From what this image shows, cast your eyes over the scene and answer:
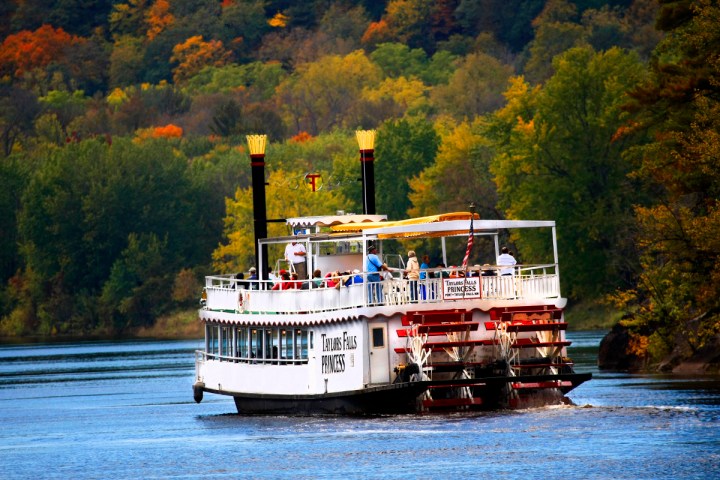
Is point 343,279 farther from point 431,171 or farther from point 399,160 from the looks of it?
point 399,160

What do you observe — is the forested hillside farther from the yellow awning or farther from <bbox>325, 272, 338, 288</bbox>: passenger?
<bbox>325, 272, 338, 288</bbox>: passenger

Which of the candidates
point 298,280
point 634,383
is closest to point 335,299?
point 298,280

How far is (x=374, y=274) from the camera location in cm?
4784

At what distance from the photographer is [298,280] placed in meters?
50.4

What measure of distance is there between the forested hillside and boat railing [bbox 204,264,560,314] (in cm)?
1082

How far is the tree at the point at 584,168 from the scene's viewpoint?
315 ft

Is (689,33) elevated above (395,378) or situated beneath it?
elevated above

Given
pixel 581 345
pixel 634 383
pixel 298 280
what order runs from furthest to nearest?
1. pixel 581 345
2. pixel 634 383
3. pixel 298 280

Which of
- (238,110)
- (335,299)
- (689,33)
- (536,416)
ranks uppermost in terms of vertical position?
(238,110)

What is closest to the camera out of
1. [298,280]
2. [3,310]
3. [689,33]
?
[298,280]

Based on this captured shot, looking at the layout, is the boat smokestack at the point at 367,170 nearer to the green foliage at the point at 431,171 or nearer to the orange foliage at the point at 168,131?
the green foliage at the point at 431,171

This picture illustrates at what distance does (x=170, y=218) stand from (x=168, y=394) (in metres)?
74.6

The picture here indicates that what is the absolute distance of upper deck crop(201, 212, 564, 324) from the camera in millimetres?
47500

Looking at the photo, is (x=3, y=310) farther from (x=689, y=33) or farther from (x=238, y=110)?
(x=689, y=33)
